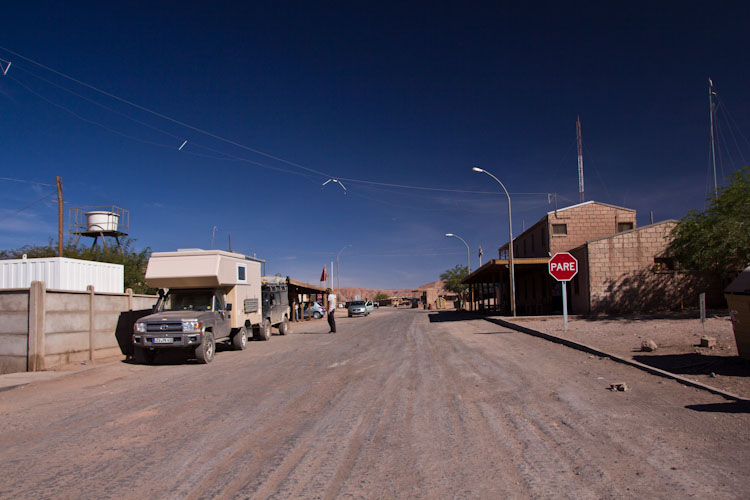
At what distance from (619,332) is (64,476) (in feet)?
52.9

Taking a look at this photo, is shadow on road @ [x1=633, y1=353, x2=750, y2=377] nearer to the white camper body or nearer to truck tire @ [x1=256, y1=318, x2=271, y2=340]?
the white camper body

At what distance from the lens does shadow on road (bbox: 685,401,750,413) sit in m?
6.22

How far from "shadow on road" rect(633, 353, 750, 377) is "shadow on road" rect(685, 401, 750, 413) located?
2097 millimetres

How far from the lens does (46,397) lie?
355 inches

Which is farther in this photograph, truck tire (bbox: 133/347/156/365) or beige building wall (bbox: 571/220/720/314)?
beige building wall (bbox: 571/220/720/314)

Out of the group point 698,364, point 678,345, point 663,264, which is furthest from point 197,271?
point 663,264

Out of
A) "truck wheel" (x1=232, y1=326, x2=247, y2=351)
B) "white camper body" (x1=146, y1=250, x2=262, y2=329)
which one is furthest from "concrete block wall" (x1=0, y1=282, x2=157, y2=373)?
"truck wheel" (x1=232, y1=326, x2=247, y2=351)

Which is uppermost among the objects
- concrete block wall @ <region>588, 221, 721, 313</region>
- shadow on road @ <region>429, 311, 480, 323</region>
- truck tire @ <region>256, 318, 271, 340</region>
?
concrete block wall @ <region>588, 221, 721, 313</region>

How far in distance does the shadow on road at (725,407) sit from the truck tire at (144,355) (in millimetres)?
12786

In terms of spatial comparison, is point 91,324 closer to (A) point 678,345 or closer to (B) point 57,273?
(B) point 57,273

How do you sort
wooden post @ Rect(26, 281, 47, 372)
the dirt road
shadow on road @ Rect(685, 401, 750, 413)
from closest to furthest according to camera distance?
the dirt road
shadow on road @ Rect(685, 401, 750, 413)
wooden post @ Rect(26, 281, 47, 372)

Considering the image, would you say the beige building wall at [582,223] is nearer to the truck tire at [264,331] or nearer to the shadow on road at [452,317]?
the shadow on road at [452,317]

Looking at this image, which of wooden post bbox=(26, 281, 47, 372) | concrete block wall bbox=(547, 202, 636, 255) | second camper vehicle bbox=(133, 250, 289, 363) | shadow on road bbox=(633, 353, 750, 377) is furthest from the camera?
concrete block wall bbox=(547, 202, 636, 255)

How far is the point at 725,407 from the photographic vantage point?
A: 6.38 meters
